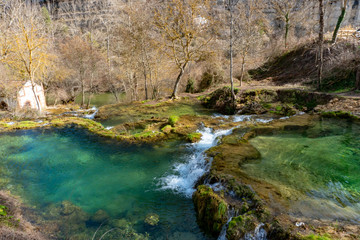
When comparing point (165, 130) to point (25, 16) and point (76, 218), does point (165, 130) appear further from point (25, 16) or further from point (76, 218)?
point (25, 16)

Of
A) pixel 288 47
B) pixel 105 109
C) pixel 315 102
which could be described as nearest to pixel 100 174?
pixel 105 109

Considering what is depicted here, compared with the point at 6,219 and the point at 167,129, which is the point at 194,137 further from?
the point at 6,219

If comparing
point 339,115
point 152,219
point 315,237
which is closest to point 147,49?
point 339,115

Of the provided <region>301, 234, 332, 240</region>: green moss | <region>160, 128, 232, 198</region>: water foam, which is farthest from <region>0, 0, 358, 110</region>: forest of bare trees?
<region>301, 234, 332, 240</region>: green moss

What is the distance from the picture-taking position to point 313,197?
473 centimetres

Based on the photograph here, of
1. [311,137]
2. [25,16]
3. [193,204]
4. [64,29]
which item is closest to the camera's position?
[193,204]

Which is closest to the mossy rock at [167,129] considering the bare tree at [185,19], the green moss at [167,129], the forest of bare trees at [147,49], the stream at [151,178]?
the green moss at [167,129]

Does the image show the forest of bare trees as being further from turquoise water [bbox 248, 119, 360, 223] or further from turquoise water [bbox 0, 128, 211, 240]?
turquoise water [bbox 0, 128, 211, 240]

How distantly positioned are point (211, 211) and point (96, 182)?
14.5ft

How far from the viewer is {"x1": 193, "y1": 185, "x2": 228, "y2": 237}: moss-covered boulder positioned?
4.69 meters

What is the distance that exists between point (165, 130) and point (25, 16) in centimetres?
1516

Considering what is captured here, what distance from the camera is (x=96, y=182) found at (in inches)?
286

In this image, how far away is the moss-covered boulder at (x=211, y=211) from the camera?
4688mm

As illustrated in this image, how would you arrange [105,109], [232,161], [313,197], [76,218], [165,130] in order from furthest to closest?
[105,109]
[165,130]
[232,161]
[76,218]
[313,197]
